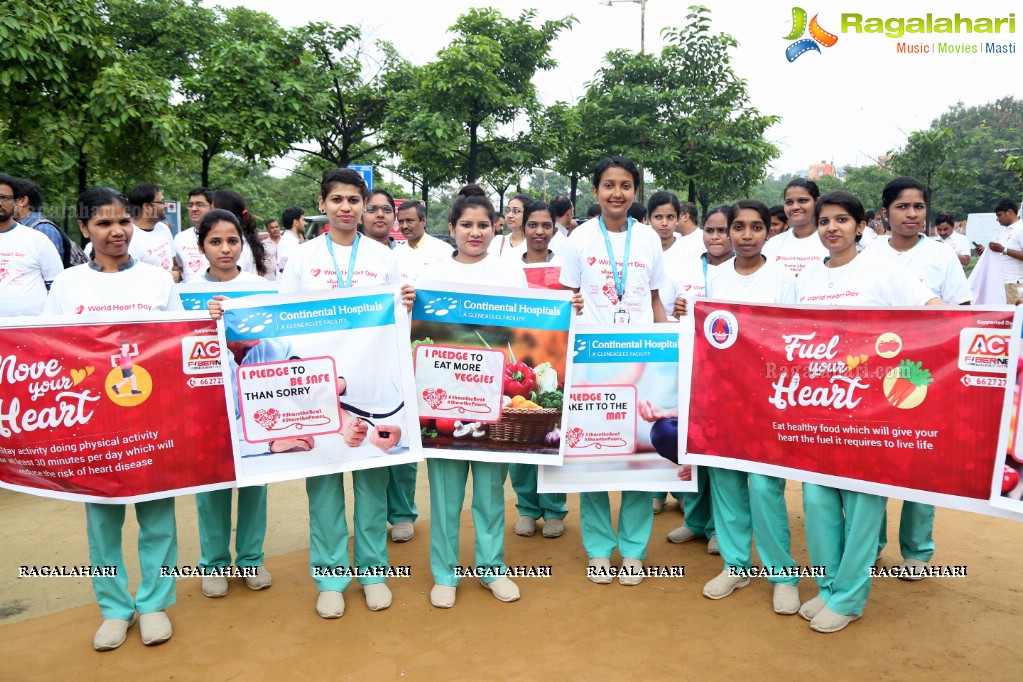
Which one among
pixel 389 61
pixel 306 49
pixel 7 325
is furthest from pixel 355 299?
pixel 389 61

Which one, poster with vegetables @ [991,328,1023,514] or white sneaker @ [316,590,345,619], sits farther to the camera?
white sneaker @ [316,590,345,619]

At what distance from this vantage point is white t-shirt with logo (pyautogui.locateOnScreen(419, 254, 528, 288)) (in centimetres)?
386

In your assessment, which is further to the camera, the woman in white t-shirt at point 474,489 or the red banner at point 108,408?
the woman in white t-shirt at point 474,489

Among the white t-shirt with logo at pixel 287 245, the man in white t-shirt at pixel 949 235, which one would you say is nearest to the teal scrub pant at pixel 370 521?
the white t-shirt with logo at pixel 287 245

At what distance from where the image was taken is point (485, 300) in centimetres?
368

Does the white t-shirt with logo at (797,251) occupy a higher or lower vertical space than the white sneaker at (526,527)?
higher

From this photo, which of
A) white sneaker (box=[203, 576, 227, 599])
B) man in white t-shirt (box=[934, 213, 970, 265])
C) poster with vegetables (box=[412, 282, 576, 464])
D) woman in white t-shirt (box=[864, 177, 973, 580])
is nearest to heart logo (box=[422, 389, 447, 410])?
poster with vegetables (box=[412, 282, 576, 464])

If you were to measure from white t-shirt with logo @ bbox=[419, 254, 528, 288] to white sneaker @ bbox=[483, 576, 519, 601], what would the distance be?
4.74 feet

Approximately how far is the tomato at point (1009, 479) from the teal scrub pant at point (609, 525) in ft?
5.19

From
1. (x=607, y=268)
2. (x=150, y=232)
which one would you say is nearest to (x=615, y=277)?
(x=607, y=268)

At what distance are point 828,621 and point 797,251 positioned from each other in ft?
9.59

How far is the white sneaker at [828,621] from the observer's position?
3463 mm

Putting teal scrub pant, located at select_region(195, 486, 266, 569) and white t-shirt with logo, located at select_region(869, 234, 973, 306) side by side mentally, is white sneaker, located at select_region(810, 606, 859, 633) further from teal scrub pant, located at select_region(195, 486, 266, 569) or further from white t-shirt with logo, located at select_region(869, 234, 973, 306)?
teal scrub pant, located at select_region(195, 486, 266, 569)

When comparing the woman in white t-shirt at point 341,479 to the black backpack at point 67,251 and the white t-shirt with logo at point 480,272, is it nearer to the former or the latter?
the white t-shirt with logo at point 480,272
